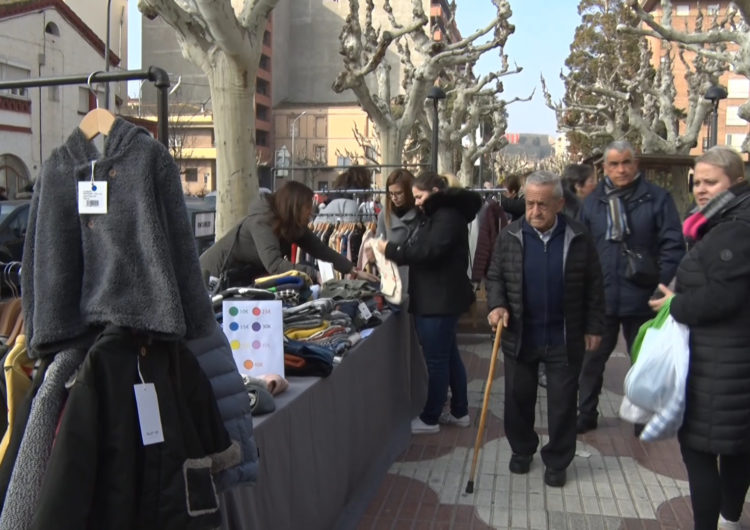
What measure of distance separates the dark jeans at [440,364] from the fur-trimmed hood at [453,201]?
755mm

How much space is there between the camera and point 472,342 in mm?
8828

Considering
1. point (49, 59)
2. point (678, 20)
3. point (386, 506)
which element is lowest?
point (386, 506)

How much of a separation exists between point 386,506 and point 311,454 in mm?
1089

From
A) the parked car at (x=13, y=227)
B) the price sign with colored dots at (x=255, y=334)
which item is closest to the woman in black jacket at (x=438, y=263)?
the price sign with colored dots at (x=255, y=334)

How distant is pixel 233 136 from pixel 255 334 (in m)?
5.07

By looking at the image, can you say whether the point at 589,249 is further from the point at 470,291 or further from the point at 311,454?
the point at 311,454

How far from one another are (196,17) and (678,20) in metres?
65.2

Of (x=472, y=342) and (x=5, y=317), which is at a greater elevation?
(x=5, y=317)

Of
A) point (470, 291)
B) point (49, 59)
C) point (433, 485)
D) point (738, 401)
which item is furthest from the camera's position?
point (49, 59)

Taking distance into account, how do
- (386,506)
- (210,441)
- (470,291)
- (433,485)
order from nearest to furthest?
1. (210,441)
2. (386,506)
3. (433,485)
4. (470,291)

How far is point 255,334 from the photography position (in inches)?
135

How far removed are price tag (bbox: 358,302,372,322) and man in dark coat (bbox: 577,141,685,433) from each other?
5.52ft

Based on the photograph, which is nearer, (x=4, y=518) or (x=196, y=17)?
(x=4, y=518)

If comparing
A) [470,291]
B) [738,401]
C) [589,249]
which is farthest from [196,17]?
[738,401]
